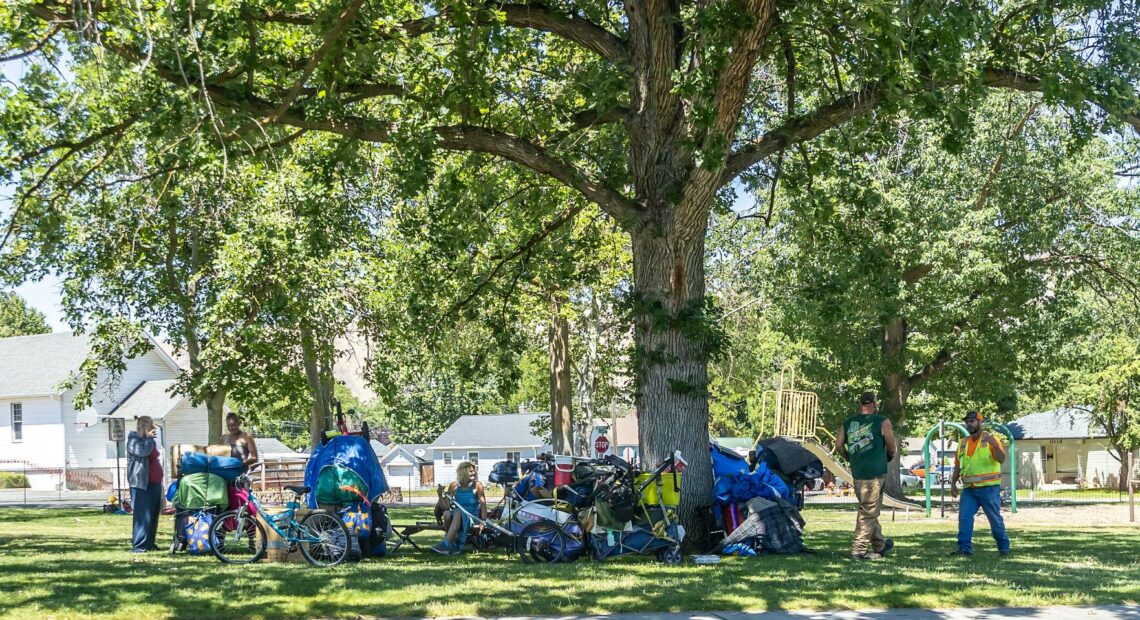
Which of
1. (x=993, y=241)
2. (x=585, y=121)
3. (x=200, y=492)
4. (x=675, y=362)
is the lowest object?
(x=200, y=492)

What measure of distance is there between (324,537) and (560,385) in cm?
2113

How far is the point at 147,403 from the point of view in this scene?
60281mm

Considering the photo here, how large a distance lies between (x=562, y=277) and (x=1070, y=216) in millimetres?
15842

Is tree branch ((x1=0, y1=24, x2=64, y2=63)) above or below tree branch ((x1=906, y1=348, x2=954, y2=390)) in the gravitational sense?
above

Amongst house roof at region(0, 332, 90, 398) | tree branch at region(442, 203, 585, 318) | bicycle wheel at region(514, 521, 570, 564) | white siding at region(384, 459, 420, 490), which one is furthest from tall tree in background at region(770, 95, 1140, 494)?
white siding at region(384, 459, 420, 490)

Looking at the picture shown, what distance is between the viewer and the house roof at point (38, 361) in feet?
188

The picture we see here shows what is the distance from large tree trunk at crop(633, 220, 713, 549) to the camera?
13.9 meters

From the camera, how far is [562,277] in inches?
746

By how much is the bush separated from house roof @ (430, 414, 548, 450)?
1237 inches

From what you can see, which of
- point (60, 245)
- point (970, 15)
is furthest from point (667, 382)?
point (60, 245)

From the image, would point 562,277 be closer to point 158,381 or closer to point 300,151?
point 300,151

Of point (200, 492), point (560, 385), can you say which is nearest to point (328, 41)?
point (200, 492)

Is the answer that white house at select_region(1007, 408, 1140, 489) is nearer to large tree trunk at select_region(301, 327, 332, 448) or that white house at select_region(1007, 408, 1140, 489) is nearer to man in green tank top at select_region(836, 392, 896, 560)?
large tree trunk at select_region(301, 327, 332, 448)

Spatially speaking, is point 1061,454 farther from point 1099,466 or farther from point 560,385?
point 560,385
